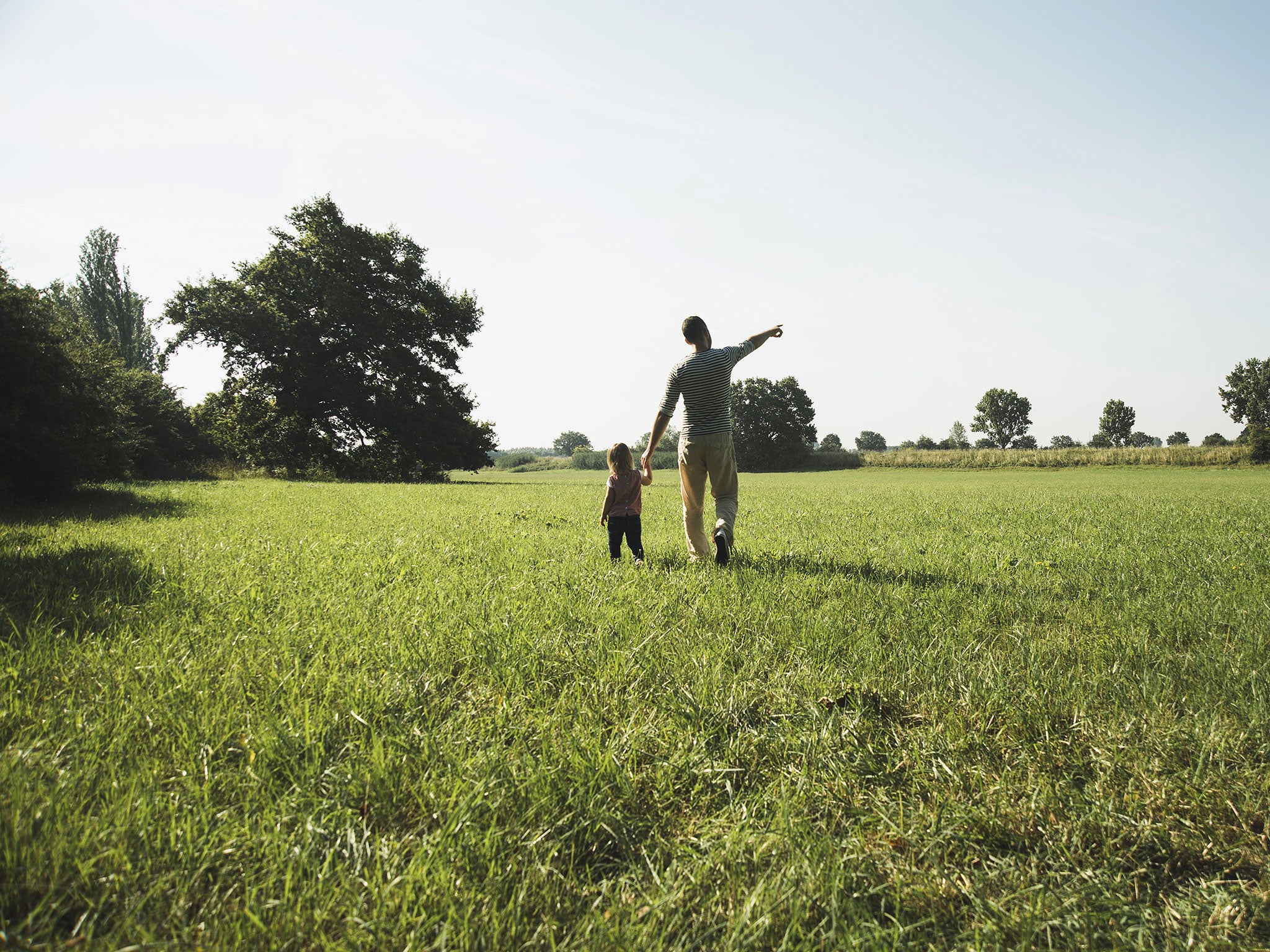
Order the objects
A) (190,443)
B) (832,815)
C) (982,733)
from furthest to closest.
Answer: (190,443) → (982,733) → (832,815)

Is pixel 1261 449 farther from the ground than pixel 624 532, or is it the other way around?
pixel 1261 449

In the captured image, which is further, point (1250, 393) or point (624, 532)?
point (1250, 393)

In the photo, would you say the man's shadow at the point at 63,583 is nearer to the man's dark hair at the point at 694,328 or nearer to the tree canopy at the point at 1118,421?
the man's dark hair at the point at 694,328

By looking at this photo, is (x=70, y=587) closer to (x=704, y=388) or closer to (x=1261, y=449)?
(x=704, y=388)

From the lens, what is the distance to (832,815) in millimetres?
2018

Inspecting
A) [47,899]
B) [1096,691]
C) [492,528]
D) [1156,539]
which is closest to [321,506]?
[492,528]

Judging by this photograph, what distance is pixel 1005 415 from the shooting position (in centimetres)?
11781

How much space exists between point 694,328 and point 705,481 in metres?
1.65

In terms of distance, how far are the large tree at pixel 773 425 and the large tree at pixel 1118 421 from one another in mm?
79589

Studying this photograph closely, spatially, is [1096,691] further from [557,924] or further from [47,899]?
[47,899]

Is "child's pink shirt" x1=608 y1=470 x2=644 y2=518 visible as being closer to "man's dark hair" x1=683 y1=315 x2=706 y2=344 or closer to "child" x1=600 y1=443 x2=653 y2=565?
"child" x1=600 y1=443 x2=653 y2=565

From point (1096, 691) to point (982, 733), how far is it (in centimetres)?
83

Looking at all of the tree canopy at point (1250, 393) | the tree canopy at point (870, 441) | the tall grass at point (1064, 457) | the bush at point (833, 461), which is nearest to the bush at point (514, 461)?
the bush at point (833, 461)

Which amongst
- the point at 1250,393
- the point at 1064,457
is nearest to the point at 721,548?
the point at 1064,457
